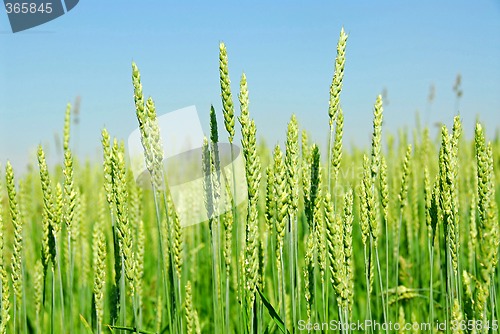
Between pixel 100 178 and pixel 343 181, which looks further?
pixel 100 178

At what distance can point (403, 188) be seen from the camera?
5.56 feet

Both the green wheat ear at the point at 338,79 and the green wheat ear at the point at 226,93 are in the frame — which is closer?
the green wheat ear at the point at 226,93

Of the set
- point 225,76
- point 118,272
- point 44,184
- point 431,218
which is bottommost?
point 118,272

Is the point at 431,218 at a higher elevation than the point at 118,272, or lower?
higher

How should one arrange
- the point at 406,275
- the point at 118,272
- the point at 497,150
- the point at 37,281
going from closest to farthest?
the point at 118,272
the point at 37,281
the point at 406,275
the point at 497,150

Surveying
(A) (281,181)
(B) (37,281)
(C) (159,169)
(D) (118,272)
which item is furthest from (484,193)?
(B) (37,281)

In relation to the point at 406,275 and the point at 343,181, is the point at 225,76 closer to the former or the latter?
the point at 406,275

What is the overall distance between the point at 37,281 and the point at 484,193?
4.31 ft

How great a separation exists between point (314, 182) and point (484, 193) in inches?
15.8

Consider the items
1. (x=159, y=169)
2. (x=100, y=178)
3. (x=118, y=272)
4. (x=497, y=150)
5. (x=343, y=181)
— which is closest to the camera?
(x=159, y=169)

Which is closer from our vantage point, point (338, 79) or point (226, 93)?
point (226, 93)

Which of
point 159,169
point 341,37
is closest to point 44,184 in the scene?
point 159,169

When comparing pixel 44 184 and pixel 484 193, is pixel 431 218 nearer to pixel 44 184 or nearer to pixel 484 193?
pixel 484 193

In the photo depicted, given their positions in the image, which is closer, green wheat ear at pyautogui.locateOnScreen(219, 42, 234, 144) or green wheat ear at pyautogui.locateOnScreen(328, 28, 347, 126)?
green wheat ear at pyautogui.locateOnScreen(219, 42, 234, 144)
